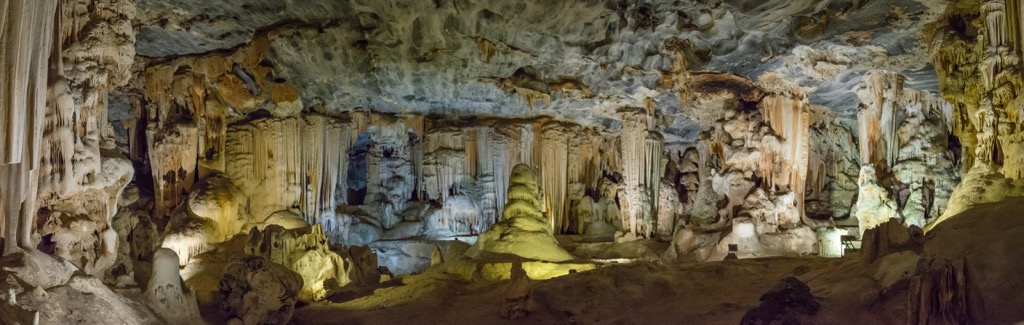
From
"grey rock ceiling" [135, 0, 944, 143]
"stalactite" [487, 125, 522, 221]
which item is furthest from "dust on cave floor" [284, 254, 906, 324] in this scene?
"stalactite" [487, 125, 522, 221]

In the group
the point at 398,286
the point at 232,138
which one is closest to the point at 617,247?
the point at 398,286

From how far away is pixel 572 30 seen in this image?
15734 millimetres

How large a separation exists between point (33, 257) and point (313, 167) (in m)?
14.4

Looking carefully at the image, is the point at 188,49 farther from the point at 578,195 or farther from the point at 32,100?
the point at 578,195

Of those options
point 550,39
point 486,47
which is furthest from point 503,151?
point 550,39

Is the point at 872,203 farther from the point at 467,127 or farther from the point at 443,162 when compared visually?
the point at 443,162

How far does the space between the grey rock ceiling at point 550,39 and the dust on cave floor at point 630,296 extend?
4.70m

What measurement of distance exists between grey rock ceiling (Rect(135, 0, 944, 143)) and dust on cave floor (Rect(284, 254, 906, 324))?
470 cm

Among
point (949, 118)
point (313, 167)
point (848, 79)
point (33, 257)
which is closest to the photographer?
point (33, 257)

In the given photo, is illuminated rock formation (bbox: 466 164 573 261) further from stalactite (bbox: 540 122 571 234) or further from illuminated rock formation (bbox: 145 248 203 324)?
illuminated rock formation (bbox: 145 248 203 324)

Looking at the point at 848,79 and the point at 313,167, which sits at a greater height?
the point at 848,79

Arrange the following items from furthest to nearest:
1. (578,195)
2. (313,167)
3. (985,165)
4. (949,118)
Answer: 1. (578,195)
2. (313,167)
3. (949,118)
4. (985,165)

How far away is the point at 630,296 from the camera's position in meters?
13.3

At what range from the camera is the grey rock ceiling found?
14.6 metres
